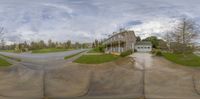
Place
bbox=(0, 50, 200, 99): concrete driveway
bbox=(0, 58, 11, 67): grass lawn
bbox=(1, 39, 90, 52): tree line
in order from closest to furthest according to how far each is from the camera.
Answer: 1. bbox=(1, 39, 90, 52): tree line
2. bbox=(0, 58, 11, 67): grass lawn
3. bbox=(0, 50, 200, 99): concrete driveway

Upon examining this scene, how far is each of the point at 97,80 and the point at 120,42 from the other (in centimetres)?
79

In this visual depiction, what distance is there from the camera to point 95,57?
8.71 feet

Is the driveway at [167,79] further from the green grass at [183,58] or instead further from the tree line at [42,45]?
the tree line at [42,45]

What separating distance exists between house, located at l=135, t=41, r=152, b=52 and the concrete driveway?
0.32 meters

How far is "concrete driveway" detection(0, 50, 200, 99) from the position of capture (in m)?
2.71

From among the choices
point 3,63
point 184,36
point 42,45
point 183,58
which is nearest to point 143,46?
point 184,36

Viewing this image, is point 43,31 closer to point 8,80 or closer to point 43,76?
point 43,76

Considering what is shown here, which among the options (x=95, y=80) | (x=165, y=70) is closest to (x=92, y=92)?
(x=95, y=80)

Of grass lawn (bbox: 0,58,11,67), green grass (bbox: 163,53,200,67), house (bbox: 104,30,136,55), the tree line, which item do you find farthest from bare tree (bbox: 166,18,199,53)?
grass lawn (bbox: 0,58,11,67)

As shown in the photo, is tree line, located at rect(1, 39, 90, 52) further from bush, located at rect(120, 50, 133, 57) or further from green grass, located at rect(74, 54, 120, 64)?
bush, located at rect(120, 50, 133, 57)

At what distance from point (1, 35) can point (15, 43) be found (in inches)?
7.6

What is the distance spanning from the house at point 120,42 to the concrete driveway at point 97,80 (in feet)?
0.97

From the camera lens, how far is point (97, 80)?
285cm

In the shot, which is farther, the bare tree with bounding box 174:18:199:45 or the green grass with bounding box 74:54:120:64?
the green grass with bounding box 74:54:120:64
